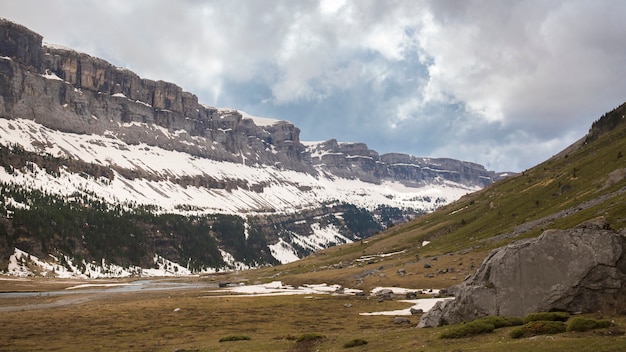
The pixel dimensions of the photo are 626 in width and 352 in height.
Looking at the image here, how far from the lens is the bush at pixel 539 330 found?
28.1 m

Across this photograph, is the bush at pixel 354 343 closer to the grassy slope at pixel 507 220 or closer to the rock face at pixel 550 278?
the rock face at pixel 550 278

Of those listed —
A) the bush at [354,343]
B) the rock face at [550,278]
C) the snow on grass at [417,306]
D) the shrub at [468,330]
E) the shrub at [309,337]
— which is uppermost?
the rock face at [550,278]

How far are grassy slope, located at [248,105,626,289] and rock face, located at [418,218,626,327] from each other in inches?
1893

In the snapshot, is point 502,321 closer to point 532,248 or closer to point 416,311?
point 532,248

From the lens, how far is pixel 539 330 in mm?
28344

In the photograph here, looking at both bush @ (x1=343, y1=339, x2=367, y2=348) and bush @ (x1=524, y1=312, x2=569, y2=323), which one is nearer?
bush @ (x1=524, y1=312, x2=569, y2=323)

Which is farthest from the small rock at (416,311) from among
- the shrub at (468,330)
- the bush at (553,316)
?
the shrub at (468,330)

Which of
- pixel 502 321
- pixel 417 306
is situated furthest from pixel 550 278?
pixel 417 306

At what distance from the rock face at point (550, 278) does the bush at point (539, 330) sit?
807 centimetres

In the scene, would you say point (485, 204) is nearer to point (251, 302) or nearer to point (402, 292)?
point (402, 292)

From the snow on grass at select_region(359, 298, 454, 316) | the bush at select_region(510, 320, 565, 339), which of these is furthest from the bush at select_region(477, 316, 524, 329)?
the snow on grass at select_region(359, 298, 454, 316)

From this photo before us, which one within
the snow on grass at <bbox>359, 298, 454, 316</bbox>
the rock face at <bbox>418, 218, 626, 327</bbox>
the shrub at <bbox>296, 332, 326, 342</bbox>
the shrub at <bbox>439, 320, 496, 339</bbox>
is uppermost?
the rock face at <bbox>418, 218, 626, 327</bbox>

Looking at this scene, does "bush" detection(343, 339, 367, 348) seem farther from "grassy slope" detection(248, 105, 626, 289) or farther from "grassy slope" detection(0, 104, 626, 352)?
"grassy slope" detection(248, 105, 626, 289)

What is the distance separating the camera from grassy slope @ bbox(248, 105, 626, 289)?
320 feet
